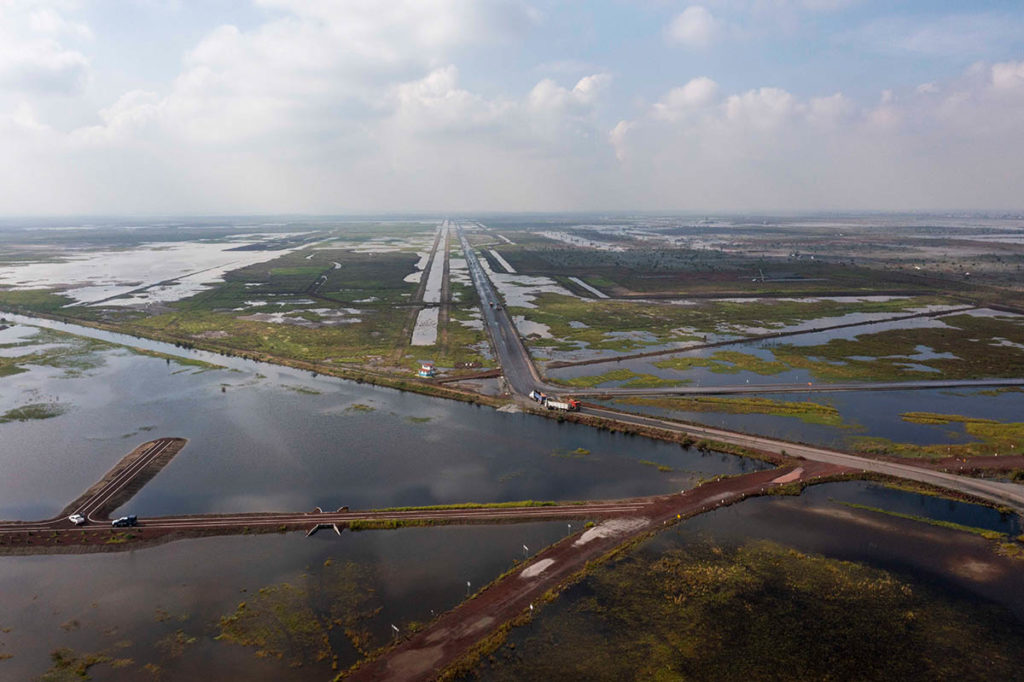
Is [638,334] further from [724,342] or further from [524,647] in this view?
[524,647]

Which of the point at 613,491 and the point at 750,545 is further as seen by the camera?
the point at 613,491

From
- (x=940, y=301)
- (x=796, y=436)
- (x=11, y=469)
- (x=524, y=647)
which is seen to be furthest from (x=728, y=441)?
(x=940, y=301)

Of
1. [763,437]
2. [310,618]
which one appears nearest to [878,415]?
[763,437]

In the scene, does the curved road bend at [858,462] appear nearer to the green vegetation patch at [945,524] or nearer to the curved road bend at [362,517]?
the green vegetation patch at [945,524]

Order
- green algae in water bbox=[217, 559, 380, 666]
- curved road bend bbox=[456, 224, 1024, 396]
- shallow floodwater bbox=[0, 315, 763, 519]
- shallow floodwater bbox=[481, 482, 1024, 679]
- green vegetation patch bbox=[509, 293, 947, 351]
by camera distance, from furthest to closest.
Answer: green vegetation patch bbox=[509, 293, 947, 351], curved road bend bbox=[456, 224, 1024, 396], shallow floodwater bbox=[0, 315, 763, 519], shallow floodwater bbox=[481, 482, 1024, 679], green algae in water bbox=[217, 559, 380, 666]

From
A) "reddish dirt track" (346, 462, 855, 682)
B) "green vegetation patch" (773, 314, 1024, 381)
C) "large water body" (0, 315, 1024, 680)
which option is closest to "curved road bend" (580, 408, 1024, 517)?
"reddish dirt track" (346, 462, 855, 682)

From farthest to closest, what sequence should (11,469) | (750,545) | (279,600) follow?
(11,469)
(750,545)
(279,600)

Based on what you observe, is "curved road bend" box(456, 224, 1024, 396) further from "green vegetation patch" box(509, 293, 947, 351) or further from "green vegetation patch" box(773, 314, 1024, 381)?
"green vegetation patch" box(509, 293, 947, 351)
